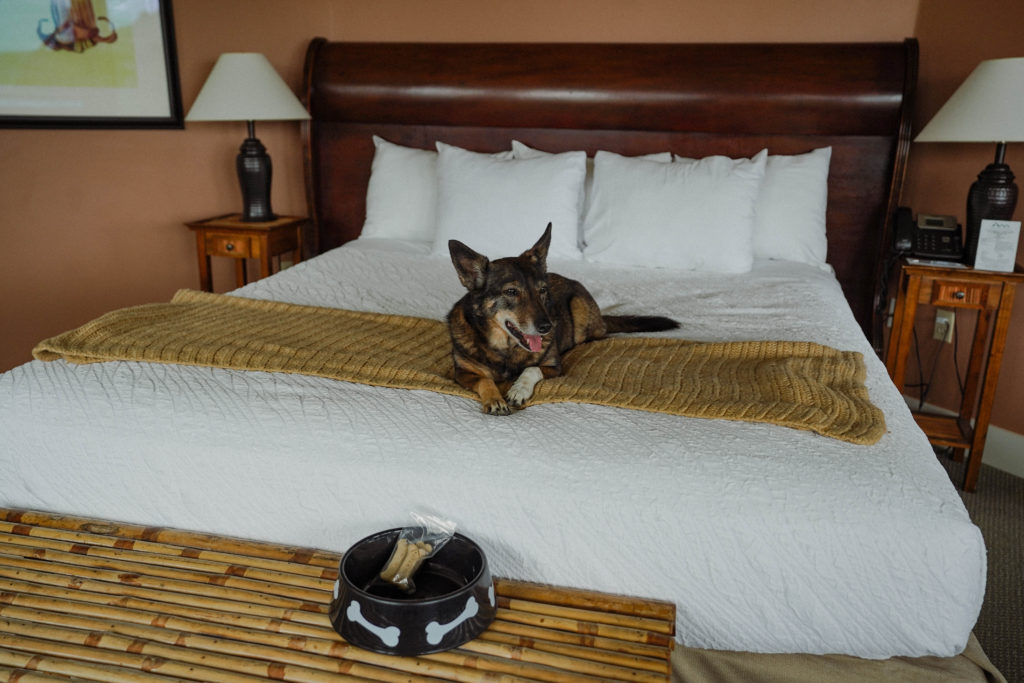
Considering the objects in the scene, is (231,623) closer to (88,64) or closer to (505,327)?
(505,327)

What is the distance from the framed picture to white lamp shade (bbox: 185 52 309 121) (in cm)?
33

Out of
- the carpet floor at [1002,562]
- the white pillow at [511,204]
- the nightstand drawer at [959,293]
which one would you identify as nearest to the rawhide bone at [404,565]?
the carpet floor at [1002,562]

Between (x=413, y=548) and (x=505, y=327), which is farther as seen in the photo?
(x=505, y=327)

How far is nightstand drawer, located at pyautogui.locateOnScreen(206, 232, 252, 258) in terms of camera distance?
11.0 ft

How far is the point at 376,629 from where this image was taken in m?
1.20

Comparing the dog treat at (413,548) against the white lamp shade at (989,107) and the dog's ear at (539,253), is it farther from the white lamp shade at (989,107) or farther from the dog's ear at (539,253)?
the white lamp shade at (989,107)

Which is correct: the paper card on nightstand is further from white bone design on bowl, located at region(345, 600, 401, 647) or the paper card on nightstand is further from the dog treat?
white bone design on bowl, located at region(345, 600, 401, 647)

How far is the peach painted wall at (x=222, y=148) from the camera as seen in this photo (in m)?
3.12

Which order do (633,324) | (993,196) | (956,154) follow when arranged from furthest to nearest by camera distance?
(956,154) → (993,196) → (633,324)

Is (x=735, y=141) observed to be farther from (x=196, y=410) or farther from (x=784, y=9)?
(x=196, y=410)

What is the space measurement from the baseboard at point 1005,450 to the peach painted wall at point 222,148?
0.15 feet

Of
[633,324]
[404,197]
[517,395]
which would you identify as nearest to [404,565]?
[517,395]

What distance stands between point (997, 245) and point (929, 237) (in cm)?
24

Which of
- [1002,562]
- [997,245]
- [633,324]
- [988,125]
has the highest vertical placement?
[988,125]
